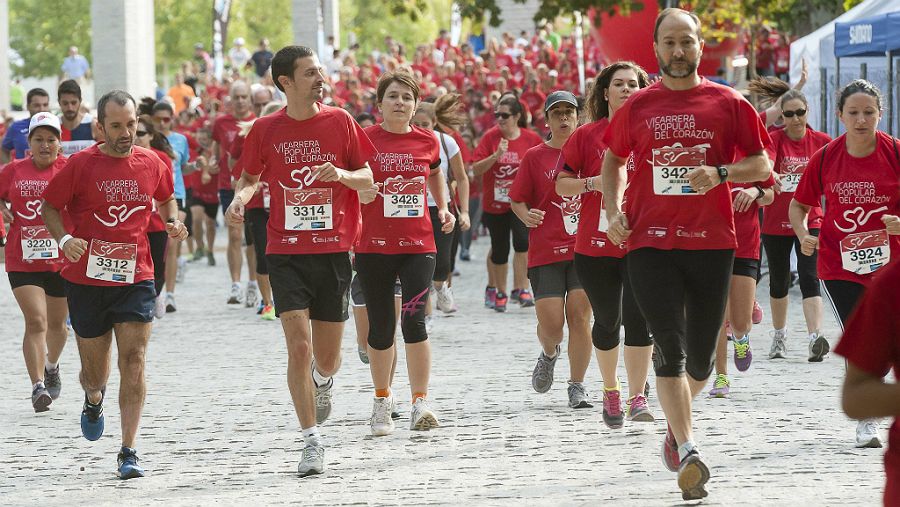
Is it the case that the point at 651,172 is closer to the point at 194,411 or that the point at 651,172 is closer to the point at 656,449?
the point at 656,449

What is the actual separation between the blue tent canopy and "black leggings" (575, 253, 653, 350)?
6582 mm

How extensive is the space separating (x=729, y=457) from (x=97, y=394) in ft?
9.80

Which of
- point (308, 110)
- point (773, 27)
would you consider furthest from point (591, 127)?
point (773, 27)

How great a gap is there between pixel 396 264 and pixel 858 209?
2.36 m

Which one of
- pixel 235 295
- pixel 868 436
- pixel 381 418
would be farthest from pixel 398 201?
pixel 235 295

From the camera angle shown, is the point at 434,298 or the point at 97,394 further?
the point at 434,298

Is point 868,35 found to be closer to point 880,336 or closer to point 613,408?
point 613,408

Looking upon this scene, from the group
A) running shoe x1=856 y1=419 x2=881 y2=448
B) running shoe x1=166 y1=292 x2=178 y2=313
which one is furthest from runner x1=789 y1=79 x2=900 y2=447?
running shoe x1=166 y1=292 x2=178 y2=313

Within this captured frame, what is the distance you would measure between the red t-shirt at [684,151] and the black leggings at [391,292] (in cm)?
200

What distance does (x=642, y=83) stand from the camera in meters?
7.85

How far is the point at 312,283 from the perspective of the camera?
7180mm

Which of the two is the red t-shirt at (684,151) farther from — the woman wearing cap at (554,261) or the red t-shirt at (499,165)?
the red t-shirt at (499,165)

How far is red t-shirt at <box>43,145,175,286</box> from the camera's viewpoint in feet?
23.8

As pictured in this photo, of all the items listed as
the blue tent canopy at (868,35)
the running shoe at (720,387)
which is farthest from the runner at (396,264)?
the blue tent canopy at (868,35)
